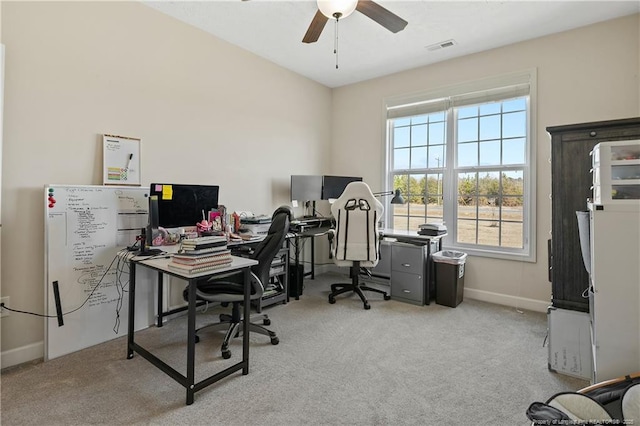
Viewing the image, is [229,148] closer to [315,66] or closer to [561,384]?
[315,66]

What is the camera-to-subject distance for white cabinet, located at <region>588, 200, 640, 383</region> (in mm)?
1707

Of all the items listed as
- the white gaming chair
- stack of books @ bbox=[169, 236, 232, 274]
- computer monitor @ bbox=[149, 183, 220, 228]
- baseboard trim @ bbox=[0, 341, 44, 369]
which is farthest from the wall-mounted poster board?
the white gaming chair

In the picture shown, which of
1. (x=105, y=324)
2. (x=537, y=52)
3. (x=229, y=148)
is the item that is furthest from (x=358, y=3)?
(x=105, y=324)

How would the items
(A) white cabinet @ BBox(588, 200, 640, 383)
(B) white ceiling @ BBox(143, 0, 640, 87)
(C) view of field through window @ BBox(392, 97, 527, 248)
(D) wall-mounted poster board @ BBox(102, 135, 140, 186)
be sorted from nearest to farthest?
(A) white cabinet @ BBox(588, 200, 640, 383) → (D) wall-mounted poster board @ BBox(102, 135, 140, 186) → (B) white ceiling @ BBox(143, 0, 640, 87) → (C) view of field through window @ BBox(392, 97, 527, 248)

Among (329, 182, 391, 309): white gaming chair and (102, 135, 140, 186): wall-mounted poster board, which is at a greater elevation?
(102, 135, 140, 186): wall-mounted poster board

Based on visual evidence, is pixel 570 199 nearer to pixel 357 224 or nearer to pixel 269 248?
pixel 357 224

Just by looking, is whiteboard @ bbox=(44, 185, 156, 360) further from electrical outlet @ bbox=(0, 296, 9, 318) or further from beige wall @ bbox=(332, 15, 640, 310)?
beige wall @ bbox=(332, 15, 640, 310)

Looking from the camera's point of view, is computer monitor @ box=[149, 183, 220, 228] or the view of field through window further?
the view of field through window

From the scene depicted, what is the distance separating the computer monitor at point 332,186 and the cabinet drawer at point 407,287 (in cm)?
136

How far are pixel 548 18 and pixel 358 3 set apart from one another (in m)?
2.02

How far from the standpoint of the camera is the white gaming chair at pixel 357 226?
3.40 metres

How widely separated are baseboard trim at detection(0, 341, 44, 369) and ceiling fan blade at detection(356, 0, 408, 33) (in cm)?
335

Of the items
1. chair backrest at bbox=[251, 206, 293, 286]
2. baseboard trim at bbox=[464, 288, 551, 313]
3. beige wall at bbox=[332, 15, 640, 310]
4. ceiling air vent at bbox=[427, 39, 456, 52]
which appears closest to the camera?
chair backrest at bbox=[251, 206, 293, 286]

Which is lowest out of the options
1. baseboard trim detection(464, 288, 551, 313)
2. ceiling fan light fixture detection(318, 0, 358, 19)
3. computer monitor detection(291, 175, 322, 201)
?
baseboard trim detection(464, 288, 551, 313)
